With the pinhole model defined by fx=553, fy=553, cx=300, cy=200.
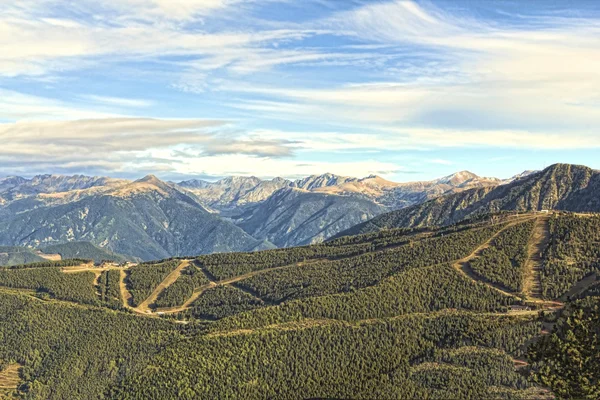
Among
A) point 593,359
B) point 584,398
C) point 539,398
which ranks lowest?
point 539,398

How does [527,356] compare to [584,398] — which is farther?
[527,356]

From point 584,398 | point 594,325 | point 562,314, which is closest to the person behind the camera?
point 584,398

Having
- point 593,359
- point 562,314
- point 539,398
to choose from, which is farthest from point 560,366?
point 539,398

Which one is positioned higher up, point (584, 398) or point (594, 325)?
point (594, 325)

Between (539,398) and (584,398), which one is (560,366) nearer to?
(584,398)

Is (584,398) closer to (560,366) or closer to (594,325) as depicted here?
(560,366)

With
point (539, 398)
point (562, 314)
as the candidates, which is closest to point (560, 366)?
point (562, 314)

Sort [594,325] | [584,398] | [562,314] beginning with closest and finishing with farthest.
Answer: [584,398], [594,325], [562,314]
